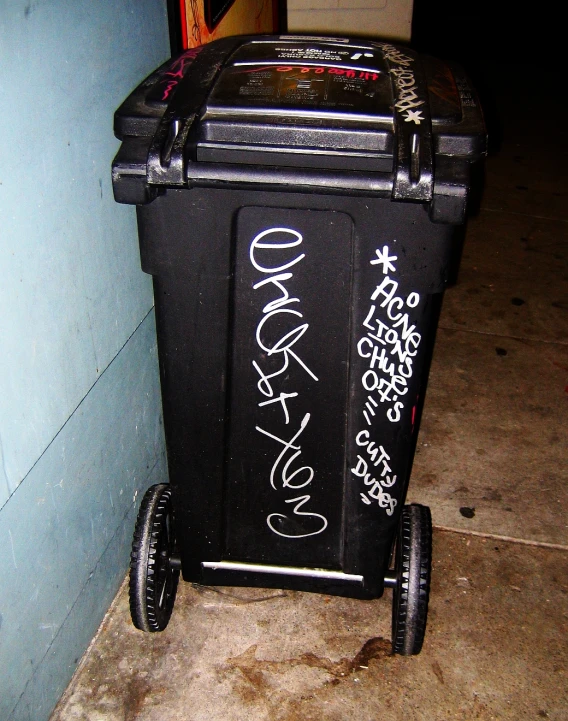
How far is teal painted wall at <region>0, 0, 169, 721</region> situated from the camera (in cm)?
151

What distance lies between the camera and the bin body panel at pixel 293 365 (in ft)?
5.43

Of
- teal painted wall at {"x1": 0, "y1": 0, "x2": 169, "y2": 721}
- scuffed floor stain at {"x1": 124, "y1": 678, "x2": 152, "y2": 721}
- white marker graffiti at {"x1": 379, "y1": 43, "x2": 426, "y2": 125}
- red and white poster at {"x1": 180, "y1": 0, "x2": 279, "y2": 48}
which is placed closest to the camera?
teal painted wall at {"x1": 0, "y1": 0, "x2": 169, "y2": 721}

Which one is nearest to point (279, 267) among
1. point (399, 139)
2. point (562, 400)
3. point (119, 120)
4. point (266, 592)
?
point (399, 139)

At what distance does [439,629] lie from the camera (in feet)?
7.68

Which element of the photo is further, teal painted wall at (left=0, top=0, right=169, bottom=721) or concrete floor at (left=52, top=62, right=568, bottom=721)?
concrete floor at (left=52, top=62, right=568, bottom=721)

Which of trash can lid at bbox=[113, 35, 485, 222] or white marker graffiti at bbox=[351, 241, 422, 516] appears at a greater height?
trash can lid at bbox=[113, 35, 485, 222]

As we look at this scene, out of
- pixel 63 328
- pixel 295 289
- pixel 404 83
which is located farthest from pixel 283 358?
pixel 404 83

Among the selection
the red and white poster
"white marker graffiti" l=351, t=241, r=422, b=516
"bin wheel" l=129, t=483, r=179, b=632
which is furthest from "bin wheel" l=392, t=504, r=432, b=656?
the red and white poster

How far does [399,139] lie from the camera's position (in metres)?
1.56

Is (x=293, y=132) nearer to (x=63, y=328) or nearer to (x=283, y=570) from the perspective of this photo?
(x=63, y=328)

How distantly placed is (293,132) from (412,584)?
1.27 metres

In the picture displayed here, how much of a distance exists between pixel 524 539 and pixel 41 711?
5.57 ft

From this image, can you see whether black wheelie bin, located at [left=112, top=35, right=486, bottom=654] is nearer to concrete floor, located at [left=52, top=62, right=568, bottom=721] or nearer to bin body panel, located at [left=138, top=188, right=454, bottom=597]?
bin body panel, located at [left=138, top=188, right=454, bottom=597]

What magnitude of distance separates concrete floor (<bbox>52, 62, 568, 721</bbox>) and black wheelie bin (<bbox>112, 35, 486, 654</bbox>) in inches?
6.5
